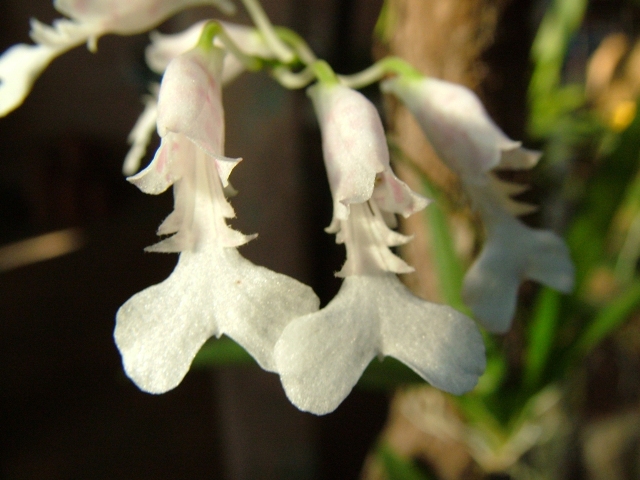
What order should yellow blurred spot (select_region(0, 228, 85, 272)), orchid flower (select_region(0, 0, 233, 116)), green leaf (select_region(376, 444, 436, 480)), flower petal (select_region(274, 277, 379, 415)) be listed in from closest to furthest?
1. flower petal (select_region(274, 277, 379, 415))
2. orchid flower (select_region(0, 0, 233, 116))
3. green leaf (select_region(376, 444, 436, 480))
4. yellow blurred spot (select_region(0, 228, 85, 272))

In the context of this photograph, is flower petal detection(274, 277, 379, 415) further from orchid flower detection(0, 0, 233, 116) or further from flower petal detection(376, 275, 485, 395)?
orchid flower detection(0, 0, 233, 116)

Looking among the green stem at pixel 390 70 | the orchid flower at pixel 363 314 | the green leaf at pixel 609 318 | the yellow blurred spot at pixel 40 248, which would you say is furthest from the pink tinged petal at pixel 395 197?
the yellow blurred spot at pixel 40 248

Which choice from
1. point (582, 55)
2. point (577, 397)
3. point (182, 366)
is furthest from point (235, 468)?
point (582, 55)

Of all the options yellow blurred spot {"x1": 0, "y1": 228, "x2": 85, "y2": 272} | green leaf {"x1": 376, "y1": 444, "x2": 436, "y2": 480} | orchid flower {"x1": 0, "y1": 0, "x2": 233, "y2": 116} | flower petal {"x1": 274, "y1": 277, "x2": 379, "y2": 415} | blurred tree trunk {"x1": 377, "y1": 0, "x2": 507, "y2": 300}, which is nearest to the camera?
flower petal {"x1": 274, "y1": 277, "x2": 379, "y2": 415}

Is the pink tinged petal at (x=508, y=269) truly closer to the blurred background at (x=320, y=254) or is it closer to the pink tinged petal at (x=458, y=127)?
the pink tinged petal at (x=458, y=127)

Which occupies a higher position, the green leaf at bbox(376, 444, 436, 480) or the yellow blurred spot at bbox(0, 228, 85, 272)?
the yellow blurred spot at bbox(0, 228, 85, 272)

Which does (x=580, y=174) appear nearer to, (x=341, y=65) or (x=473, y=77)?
(x=341, y=65)

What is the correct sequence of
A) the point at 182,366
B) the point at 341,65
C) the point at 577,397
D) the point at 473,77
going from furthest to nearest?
the point at 341,65
the point at 577,397
the point at 473,77
the point at 182,366

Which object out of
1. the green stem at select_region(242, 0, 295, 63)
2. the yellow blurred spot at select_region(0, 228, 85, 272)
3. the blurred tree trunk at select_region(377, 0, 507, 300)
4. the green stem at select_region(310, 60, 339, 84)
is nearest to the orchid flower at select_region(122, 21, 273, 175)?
the green stem at select_region(242, 0, 295, 63)
